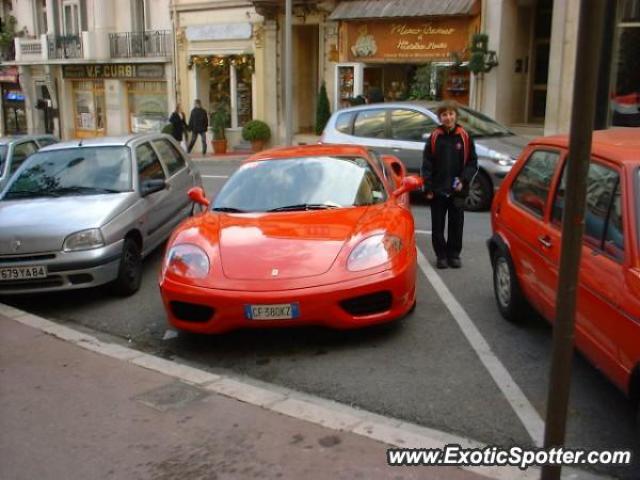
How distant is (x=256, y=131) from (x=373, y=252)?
60.6ft

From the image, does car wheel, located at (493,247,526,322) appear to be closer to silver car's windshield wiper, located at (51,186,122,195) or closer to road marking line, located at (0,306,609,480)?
road marking line, located at (0,306,609,480)

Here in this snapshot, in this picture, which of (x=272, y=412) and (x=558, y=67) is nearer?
(x=272, y=412)

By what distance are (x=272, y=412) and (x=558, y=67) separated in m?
14.6

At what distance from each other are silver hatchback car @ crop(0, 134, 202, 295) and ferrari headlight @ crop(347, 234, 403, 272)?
8.83 ft

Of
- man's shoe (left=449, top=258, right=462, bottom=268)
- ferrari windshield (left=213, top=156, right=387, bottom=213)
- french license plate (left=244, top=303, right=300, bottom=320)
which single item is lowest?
man's shoe (left=449, top=258, right=462, bottom=268)

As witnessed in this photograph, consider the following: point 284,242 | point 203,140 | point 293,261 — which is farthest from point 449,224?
point 203,140

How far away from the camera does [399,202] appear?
661cm

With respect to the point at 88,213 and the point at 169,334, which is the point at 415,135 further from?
the point at 169,334

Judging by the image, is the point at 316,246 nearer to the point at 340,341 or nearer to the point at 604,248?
the point at 340,341

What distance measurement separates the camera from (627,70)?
1598 centimetres

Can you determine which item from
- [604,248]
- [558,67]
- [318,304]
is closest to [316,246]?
[318,304]

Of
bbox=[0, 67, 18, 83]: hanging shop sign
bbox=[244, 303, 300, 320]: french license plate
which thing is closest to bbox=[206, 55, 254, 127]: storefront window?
bbox=[0, 67, 18, 83]: hanging shop sign

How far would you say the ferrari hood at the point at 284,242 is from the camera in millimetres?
5195

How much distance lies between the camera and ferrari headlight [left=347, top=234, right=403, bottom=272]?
207 inches
